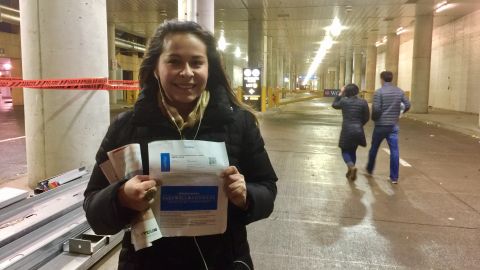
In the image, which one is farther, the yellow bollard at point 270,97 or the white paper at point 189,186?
the yellow bollard at point 270,97

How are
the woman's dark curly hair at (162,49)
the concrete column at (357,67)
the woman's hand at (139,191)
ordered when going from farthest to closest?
the concrete column at (357,67) → the woman's dark curly hair at (162,49) → the woman's hand at (139,191)

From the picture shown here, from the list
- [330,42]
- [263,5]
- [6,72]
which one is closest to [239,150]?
[263,5]

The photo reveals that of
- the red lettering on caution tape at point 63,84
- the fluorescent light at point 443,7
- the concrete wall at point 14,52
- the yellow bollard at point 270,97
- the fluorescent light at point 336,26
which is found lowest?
the yellow bollard at point 270,97

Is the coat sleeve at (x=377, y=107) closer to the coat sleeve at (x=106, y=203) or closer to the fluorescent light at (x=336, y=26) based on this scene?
the coat sleeve at (x=106, y=203)

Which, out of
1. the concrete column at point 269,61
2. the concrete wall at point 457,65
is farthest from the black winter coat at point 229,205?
the concrete column at point 269,61

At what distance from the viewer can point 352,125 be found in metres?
7.25

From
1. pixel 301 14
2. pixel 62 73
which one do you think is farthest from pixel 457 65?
pixel 62 73

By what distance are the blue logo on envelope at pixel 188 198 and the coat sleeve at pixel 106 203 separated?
5.8 inches

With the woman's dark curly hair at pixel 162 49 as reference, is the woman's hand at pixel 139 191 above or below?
below

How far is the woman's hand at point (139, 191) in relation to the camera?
1.46m

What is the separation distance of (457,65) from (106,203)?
2734 cm

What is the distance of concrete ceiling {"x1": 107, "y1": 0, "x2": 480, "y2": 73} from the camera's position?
2023 cm

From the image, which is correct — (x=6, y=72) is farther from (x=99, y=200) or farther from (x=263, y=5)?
(x=99, y=200)

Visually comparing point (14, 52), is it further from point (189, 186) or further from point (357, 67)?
point (357, 67)
